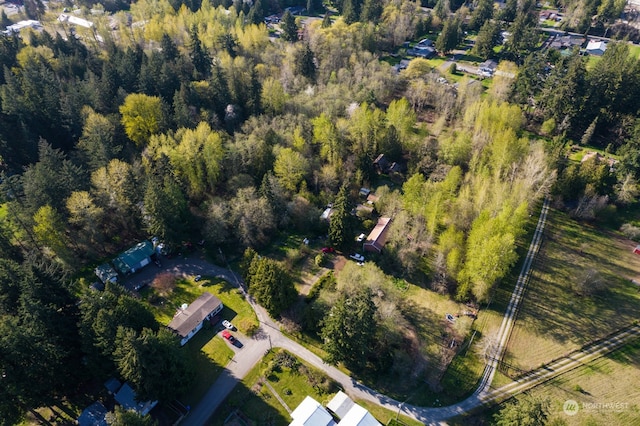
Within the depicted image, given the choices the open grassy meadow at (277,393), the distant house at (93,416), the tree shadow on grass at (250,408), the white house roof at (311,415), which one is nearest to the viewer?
the white house roof at (311,415)

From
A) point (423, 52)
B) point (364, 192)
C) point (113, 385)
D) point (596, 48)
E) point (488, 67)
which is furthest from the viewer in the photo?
point (423, 52)

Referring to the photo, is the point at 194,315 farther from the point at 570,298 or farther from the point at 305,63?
the point at 305,63

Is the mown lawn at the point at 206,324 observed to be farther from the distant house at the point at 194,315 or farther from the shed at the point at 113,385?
the shed at the point at 113,385

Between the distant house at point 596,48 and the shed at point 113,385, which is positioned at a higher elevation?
the distant house at point 596,48

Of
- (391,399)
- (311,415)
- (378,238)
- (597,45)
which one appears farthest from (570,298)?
(597,45)

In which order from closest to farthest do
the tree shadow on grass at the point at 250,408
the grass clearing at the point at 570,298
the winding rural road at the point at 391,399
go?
the tree shadow on grass at the point at 250,408, the winding rural road at the point at 391,399, the grass clearing at the point at 570,298

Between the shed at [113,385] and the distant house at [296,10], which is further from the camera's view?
the distant house at [296,10]

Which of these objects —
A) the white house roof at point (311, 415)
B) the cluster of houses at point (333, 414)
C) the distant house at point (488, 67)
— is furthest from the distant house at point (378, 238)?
the distant house at point (488, 67)
